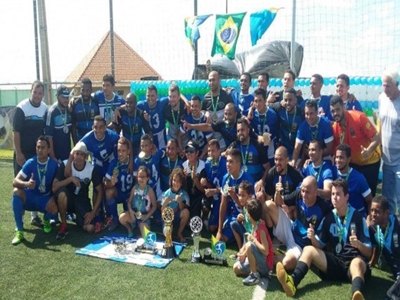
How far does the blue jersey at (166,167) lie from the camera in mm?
6363

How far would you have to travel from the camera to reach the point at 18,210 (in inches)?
230

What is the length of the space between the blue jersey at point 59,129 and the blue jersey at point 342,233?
14.1 ft

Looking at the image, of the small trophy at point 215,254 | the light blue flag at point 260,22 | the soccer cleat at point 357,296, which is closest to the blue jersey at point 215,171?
the small trophy at point 215,254

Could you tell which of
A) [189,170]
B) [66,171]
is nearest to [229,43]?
[189,170]

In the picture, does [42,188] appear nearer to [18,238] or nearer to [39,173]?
[39,173]

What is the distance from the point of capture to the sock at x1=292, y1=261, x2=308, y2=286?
4.18 m

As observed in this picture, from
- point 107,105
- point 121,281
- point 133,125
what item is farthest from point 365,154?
point 107,105

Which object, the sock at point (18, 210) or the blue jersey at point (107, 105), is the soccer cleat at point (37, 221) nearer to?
the sock at point (18, 210)

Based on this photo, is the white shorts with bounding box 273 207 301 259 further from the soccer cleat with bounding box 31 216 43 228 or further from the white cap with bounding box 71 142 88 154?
the soccer cleat with bounding box 31 216 43 228

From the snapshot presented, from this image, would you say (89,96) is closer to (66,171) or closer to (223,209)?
(66,171)

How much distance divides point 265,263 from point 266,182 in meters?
1.30

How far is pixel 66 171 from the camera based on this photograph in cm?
618

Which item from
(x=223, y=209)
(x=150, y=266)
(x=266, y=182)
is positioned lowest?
(x=150, y=266)

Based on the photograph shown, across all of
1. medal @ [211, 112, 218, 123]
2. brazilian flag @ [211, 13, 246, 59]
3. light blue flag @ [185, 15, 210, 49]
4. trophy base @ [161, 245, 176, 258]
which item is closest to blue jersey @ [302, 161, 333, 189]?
medal @ [211, 112, 218, 123]
